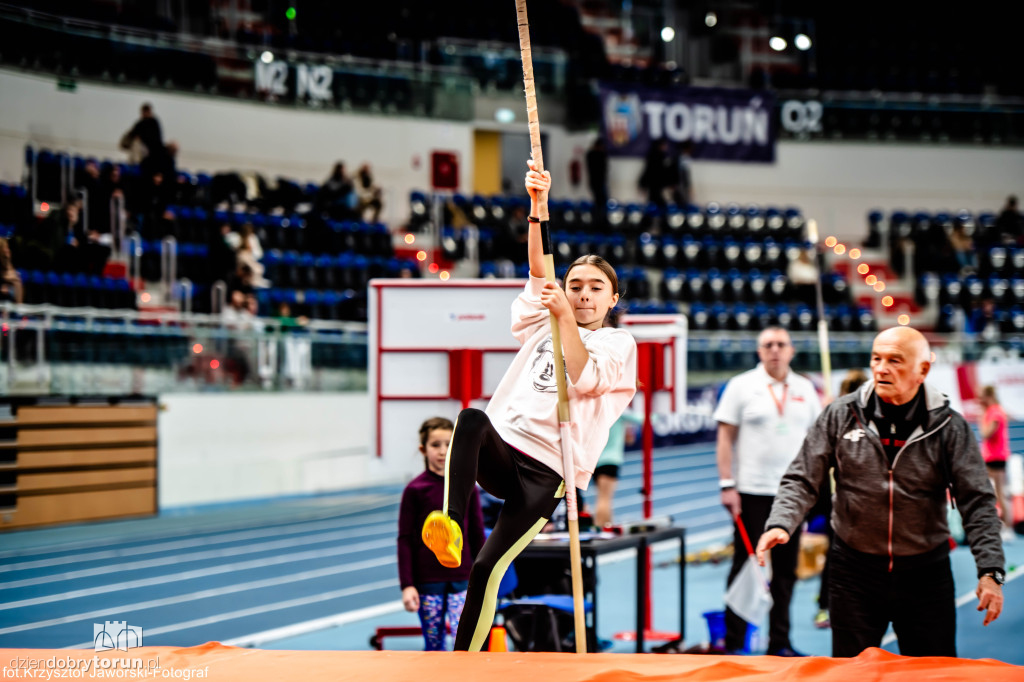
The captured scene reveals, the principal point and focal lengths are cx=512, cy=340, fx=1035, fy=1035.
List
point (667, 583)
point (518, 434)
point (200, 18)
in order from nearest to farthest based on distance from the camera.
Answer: point (518, 434) < point (667, 583) < point (200, 18)

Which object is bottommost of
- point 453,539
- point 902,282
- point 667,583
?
point 667,583

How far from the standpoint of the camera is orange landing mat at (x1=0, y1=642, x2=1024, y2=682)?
2.93 m

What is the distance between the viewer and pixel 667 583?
8172mm

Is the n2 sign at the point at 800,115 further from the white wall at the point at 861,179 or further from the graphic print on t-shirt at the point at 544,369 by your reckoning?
the graphic print on t-shirt at the point at 544,369

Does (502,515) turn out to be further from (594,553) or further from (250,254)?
(250,254)

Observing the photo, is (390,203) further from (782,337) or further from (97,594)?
(782,337)

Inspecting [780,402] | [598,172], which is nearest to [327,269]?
[598,172]

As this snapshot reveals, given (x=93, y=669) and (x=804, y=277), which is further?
(x=804, y=277)

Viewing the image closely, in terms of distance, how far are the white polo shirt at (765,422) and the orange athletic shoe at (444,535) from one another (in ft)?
9.78

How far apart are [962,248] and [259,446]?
15.0 m

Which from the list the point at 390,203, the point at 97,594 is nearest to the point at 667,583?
the point at 97,594

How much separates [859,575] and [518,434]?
4.58 ft

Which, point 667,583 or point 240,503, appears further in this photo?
point 240,503

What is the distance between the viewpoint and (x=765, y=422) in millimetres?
5809
